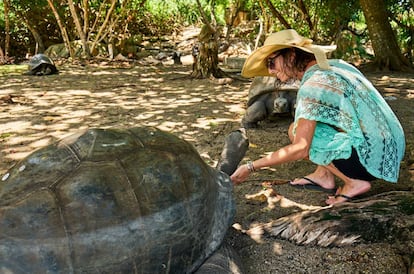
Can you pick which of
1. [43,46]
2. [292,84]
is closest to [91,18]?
[43,46]

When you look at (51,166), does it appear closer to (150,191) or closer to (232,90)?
(150,191)

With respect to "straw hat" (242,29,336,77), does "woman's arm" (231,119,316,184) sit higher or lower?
lower

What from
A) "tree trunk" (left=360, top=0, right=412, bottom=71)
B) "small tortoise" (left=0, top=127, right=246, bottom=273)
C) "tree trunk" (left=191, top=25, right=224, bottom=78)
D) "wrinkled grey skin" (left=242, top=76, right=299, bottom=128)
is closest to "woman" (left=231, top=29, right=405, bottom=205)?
"small tortoise" (left=0, top=127, right=246, bottom=273)

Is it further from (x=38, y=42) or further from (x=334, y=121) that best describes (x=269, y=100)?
(x=38, y=42)

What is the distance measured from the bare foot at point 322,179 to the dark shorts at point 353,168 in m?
0.32

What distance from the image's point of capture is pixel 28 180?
4.64ft

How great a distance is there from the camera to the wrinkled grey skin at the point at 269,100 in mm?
3859

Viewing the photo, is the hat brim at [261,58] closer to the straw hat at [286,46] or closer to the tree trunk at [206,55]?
the straw hat at [286,46]

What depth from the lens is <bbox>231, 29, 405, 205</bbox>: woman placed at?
201 centimetres

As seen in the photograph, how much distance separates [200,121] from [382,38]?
4.85m

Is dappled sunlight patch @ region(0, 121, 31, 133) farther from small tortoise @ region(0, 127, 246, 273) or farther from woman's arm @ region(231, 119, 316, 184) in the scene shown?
woman's arm @ region(231, 119, 316, 184)

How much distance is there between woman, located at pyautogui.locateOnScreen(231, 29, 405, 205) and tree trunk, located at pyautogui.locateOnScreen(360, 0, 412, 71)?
5630 millimetres

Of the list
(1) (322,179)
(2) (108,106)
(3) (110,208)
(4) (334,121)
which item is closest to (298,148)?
(4) (334,121)

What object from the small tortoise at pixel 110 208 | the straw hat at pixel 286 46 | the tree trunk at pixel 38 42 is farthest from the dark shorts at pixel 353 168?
the tree trunk at pixel 38 42
